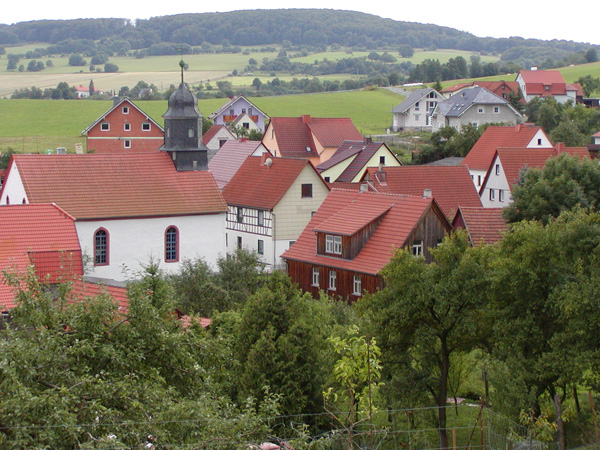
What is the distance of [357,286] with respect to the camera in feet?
129

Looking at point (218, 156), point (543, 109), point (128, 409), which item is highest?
point (543, 109)

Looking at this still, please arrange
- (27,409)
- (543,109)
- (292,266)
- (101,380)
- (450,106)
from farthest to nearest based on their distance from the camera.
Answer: (450,106) → (543,109) → (292,266) → (101,380) → (27,409)

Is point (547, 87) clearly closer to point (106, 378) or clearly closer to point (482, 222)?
point (482, 222)

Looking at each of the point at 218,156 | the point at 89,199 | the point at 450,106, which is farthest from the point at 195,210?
the point at 450,106

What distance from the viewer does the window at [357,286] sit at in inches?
1544

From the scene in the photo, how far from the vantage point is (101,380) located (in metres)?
13.3

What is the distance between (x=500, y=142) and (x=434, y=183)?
2182 centimetres

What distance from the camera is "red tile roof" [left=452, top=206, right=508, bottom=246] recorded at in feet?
137

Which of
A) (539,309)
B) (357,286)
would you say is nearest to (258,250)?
(357,286)

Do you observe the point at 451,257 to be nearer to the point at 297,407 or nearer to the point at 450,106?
the point at 297,407

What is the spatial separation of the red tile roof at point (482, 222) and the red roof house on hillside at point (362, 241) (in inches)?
72.0

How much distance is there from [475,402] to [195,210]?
22493mm

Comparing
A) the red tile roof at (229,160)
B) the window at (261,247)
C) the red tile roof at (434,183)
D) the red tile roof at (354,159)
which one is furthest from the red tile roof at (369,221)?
the red tile roof at (354,159)

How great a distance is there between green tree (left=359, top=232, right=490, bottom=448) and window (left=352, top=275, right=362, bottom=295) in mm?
15613
